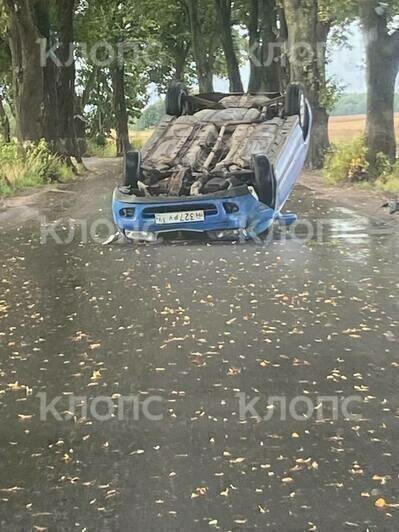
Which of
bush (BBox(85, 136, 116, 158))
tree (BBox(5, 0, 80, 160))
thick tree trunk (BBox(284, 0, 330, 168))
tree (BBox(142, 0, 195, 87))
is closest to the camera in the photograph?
thick tree trunk (BBox(284, 0, 330, 168))

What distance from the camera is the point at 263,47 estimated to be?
32500 millimetres

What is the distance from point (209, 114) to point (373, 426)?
10153 millimetres

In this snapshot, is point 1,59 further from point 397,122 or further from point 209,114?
point 209,114

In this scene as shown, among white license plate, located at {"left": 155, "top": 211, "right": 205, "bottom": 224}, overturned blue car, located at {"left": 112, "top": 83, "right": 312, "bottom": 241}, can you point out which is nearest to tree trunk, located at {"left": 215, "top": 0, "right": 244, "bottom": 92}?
overturned blue car, located at {"left": 112, "top": 83, "right": 312, "bottom": 241}

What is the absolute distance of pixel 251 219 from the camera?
38.3 feet

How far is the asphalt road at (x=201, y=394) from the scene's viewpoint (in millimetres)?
3826

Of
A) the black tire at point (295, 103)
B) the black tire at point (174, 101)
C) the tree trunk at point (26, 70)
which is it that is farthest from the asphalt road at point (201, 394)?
the tree trunk at point (26, 70)

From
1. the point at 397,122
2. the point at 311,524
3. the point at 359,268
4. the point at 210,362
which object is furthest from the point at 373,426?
the point at 397,122

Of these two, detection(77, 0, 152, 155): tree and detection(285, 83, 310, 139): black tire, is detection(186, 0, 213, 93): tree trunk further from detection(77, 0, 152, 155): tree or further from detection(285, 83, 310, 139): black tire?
detection(285, 83, 310, 139): black tire

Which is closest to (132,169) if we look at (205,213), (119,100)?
(205,213)
